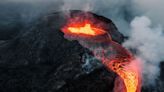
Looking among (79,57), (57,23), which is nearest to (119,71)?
(79,57)

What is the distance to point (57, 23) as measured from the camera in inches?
2002

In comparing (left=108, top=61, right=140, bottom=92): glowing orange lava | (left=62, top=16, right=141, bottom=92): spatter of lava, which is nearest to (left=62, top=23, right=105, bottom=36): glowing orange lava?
(left=62, top=16, right=141, bottom=92): spatter of lava

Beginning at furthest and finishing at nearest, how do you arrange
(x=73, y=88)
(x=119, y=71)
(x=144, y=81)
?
1. (x=144, y=81)
2. (x=119, y=71)
3. (x=73, y=88)

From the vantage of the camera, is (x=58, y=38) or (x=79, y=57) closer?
(x=79, y=57)

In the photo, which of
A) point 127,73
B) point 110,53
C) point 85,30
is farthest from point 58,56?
point 127,73

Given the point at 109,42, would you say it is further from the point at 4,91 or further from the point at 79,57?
the point at 4,91

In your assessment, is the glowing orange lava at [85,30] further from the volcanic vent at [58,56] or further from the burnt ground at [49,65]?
the burnt ground at [49,65]

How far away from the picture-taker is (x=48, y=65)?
46469 millimetres

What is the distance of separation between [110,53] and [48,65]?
721 centimetres

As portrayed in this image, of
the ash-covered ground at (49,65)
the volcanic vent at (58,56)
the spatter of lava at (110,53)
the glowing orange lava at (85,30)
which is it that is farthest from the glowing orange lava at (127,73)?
the glowing orange lava at (85,30)

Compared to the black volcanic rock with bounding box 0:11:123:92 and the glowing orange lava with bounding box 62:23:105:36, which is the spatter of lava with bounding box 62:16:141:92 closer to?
the glowing orange lava with bounding box 62:23:105:36

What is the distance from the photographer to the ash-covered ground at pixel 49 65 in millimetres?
42188

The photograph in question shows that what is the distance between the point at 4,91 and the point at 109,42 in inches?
530

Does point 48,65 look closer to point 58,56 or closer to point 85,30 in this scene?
point 58,56
